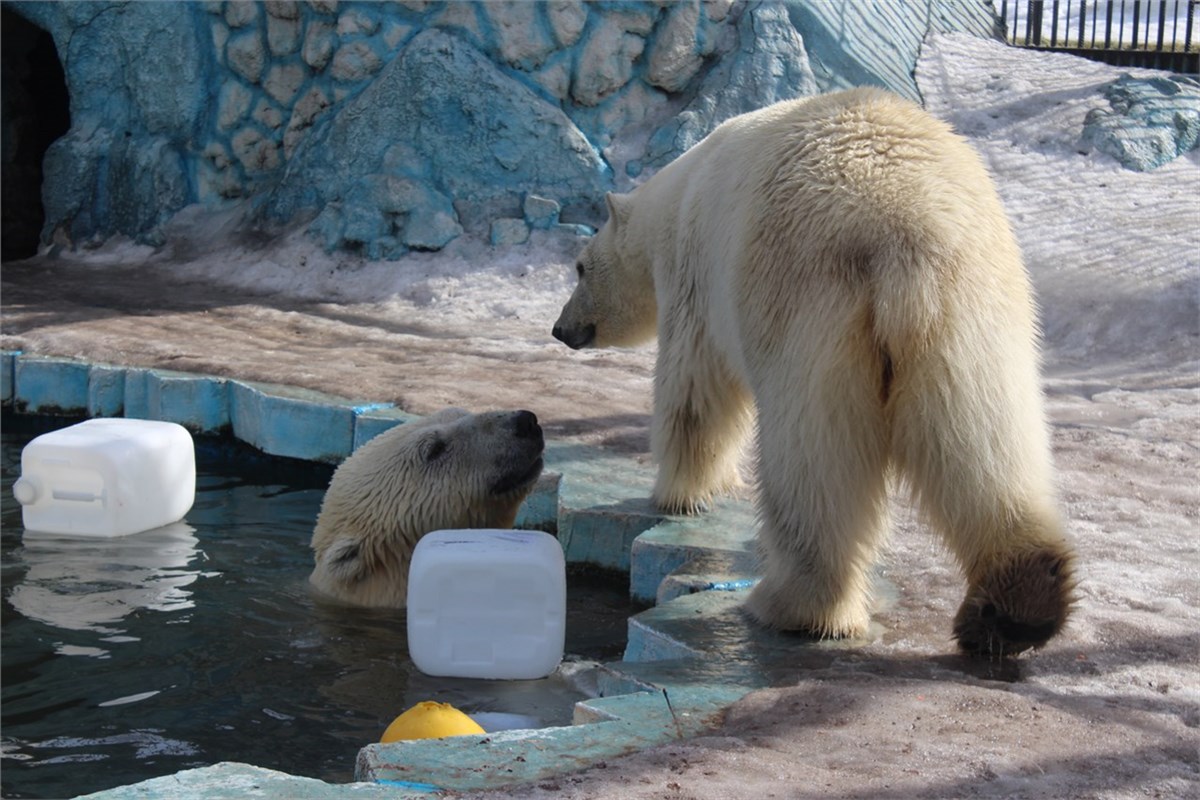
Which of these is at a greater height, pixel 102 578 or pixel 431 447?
pixel 431 447

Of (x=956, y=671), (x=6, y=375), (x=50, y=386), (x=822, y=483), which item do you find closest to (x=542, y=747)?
(x=822, y=483)

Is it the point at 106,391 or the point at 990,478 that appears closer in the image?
the point at 990,478

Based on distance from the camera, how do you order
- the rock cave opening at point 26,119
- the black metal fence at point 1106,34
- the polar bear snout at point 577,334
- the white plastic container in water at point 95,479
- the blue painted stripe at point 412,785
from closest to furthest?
the blue painted stripe at point 412,785 < the white plastic container in water at point 95,479 < the polar bear snout at point 577,334 < the black metal fence at point 1106,34 < the rock cave opening at point 26,119

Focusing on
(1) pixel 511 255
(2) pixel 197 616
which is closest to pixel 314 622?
(2) pixel 197 616

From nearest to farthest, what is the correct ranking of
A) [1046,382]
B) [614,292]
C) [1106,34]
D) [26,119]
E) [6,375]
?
[614,292] < [1046,382] < [6,375] < [1106,34] < [26,119]

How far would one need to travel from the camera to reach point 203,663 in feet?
14.4

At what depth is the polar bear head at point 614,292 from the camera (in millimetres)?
5504

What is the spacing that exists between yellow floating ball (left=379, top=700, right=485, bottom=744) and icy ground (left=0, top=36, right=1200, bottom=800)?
0.66 metres

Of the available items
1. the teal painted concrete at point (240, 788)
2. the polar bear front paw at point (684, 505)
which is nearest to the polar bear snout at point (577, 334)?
the polar bear front paw at point (684, 505)

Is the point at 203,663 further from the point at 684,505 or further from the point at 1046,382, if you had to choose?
the point at 1046,382

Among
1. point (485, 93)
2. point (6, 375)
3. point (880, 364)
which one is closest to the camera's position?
point (880, 364)

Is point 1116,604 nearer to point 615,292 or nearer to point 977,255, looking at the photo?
point 977,255

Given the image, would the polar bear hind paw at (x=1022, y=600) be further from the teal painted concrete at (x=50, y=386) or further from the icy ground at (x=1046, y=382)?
the teal painted concrete at (x=50, y=386)

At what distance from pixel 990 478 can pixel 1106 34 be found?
11231 mm
